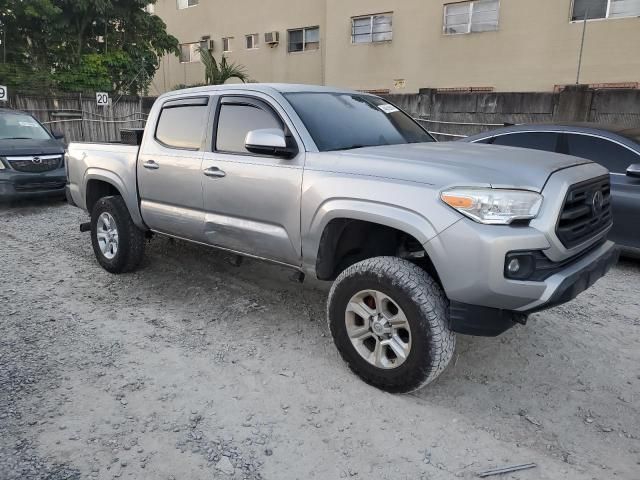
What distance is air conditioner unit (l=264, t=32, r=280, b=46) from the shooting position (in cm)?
2127

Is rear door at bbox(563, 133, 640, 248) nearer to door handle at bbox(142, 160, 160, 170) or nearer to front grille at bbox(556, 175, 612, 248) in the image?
front grille at bbox(556, 175, 612, 248)

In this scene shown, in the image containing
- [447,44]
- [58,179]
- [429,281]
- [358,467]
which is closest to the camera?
[358,467]

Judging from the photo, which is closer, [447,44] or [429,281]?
[429,281]

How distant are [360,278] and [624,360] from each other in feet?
6.66

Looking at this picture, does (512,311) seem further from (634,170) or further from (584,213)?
(634,170)

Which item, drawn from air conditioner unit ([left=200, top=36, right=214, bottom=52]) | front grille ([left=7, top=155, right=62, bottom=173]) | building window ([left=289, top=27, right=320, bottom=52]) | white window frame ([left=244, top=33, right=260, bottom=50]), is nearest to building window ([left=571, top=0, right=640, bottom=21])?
building window ([left=289, top=27, right=320, bottom=52])

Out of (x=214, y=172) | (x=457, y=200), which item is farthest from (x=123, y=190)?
(x=457, y=200)

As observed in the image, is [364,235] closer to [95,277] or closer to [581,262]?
[581,262]

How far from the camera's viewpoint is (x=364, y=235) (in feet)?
11.6

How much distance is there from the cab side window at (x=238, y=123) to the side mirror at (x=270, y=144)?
339mm

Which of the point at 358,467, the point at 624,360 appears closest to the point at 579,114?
the point at 624,360

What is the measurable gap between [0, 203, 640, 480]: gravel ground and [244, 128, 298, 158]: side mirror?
1395 mm

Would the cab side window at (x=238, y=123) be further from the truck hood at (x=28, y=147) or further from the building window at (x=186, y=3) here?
the building window at (x=186, y=3)

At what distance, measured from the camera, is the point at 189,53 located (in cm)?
2553
